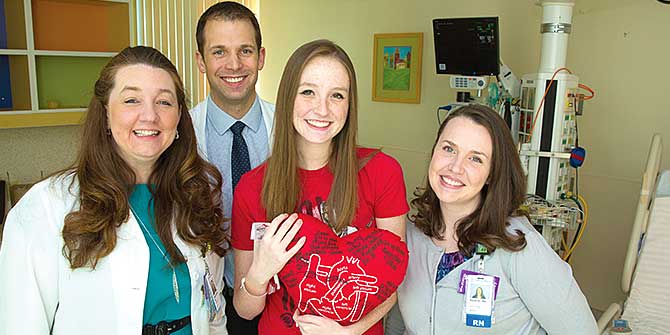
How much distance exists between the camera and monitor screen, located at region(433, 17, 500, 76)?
120 inches

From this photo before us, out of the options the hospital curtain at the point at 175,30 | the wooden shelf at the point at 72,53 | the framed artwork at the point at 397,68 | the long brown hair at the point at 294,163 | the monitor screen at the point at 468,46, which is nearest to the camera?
the long brown hair at the point at 294,163

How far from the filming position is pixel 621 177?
3.39 meters

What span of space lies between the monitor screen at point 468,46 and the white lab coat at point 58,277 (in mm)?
2314

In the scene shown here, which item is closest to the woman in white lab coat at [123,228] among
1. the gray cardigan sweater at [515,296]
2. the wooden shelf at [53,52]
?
the gray cardigan sweater at [515,296]

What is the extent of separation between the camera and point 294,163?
151 cm

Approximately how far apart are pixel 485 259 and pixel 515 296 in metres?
0.13

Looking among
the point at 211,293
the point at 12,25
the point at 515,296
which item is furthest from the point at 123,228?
the point at 12,25

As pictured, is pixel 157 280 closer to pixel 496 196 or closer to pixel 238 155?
pixel 238 155

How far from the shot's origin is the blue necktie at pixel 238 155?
195 cm

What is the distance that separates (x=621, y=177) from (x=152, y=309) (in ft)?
9.88

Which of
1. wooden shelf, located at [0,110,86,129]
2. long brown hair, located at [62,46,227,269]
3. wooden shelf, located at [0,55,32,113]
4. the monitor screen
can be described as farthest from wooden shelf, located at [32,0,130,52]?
long brown hair, located at [62,46,227,269]

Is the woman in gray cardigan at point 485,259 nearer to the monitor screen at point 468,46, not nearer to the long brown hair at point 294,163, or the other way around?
the long brown hair at point 294,163

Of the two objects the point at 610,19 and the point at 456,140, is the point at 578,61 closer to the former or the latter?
Answer: the point at 610,19

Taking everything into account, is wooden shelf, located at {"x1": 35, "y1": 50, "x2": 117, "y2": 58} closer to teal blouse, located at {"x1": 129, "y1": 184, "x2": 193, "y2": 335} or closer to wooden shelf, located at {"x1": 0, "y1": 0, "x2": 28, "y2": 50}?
wooden shelf, located at {"x1": 0, "y1": 0, "x2": 28, "y2": 50}
